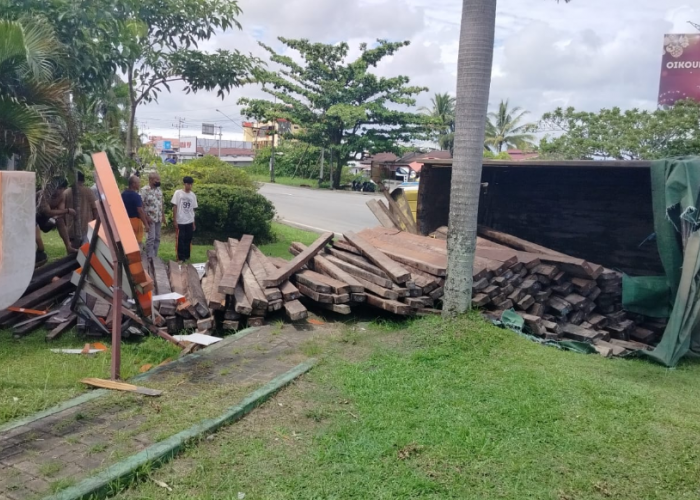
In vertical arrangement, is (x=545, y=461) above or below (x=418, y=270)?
below

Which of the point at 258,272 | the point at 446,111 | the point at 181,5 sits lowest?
the point at 258,272

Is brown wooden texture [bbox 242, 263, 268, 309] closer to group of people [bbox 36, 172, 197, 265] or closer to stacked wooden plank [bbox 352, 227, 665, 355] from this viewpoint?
stacked wooden plank [bbox 352, 227, 665, 355]

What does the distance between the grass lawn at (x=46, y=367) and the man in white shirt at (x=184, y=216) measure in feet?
13.6

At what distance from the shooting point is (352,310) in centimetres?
774

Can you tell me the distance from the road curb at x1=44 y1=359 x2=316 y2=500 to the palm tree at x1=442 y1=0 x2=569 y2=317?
2720mm

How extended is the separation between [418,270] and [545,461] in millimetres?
3917

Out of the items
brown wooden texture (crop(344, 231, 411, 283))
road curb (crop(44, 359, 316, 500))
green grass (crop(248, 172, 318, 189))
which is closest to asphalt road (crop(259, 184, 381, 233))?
brown wooden texture (crop(344, 231, 411, 283))

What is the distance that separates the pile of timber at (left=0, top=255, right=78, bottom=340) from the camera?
6674mm

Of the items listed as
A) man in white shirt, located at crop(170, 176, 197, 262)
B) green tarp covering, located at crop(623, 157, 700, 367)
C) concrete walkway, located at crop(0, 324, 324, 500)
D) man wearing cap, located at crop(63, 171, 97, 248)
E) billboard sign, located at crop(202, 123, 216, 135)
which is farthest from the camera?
billboard sign, located at crop(202, 123, 216, 135)

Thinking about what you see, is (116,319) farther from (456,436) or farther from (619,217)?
(619,217)

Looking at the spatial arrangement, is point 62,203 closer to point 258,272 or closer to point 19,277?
point 258,272

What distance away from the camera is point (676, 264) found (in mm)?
7098

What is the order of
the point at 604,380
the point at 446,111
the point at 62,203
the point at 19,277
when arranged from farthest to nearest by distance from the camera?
the point at 446,111, the point at 62,203, the point at 604,380, the point at 19,277

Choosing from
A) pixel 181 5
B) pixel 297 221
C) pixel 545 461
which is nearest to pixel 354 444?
pixel 545 461
